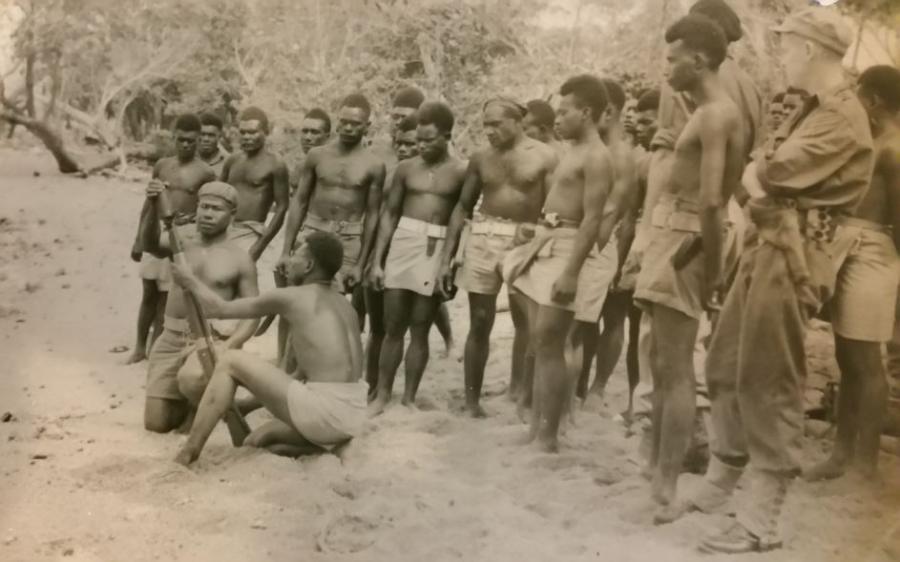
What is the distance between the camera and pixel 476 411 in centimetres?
280

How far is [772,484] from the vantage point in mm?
2170

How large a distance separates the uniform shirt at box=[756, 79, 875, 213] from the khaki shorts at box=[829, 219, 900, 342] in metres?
0.10

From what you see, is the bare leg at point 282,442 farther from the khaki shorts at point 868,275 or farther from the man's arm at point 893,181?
the man's arm at point 893,181

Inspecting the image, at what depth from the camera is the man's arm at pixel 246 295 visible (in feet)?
9.09

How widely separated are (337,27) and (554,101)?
26.3 inches

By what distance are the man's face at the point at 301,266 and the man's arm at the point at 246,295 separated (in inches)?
7.3

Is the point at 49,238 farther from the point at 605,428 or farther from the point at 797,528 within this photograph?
the point at 797,528

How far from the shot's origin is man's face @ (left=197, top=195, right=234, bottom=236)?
2.83 m

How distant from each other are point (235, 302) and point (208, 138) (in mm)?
801

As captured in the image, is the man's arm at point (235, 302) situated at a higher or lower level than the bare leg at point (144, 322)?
higher

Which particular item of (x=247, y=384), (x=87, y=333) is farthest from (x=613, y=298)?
(x=87, y=333)

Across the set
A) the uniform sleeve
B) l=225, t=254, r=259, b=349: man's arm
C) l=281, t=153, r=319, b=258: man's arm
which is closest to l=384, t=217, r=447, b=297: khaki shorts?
l=281, t=153, r=319, b=258: man's arm

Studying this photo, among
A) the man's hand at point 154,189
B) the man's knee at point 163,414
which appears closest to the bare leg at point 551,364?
the man's knee at point 163,414

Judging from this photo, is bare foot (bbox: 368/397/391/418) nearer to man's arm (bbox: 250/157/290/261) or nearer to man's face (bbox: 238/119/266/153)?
man's arm (bbox: 250/157/290/261)
